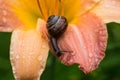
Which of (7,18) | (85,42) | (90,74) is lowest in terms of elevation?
(90,74)

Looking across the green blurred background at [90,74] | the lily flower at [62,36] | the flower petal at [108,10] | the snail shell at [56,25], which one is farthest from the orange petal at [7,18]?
the green blurred background at [90,74]

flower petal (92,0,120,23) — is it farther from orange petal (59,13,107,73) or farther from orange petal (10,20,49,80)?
orange petal (10,20,49,80)

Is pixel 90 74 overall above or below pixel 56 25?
below

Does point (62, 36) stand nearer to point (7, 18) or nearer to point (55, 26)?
point (55, 26)

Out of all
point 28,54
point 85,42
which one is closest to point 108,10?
point 85,42

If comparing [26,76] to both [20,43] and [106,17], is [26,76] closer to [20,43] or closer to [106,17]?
[20,43]

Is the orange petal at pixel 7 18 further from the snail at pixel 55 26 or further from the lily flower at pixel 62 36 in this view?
the snail at pixel 55 26

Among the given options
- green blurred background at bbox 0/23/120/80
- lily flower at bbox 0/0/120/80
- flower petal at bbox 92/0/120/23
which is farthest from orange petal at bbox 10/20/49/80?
green blurred background at bbox 0/23/120/80
